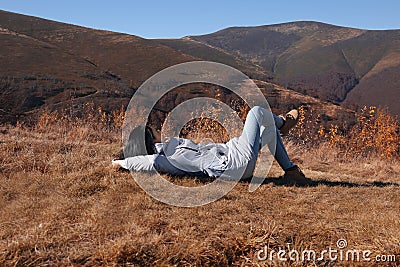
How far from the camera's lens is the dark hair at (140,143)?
13.8ft

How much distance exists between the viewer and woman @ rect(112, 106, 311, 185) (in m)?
4.08

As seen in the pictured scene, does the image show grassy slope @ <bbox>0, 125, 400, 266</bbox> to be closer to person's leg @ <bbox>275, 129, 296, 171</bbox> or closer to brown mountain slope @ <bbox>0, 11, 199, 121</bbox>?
person's leg @ <bbox>275, 129, 296, 171</bbox>

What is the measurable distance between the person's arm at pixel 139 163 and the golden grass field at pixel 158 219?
12cm

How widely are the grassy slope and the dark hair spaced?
311mm

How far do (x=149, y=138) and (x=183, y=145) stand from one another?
0.42 metres

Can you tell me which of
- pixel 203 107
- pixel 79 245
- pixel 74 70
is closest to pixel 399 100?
pixel 74 70

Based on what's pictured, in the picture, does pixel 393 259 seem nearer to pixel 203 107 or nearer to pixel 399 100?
pixel 203 107

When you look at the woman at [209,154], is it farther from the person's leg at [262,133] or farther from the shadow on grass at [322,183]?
the shadow on grass at [322,183]

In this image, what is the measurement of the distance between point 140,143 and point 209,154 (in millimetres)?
841

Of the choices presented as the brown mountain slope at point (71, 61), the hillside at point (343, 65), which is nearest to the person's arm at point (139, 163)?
the brown mountain slope at point (71, 61)

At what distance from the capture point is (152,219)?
2.86 metres

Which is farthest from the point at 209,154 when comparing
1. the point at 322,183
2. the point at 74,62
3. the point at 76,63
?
the point at 74,62

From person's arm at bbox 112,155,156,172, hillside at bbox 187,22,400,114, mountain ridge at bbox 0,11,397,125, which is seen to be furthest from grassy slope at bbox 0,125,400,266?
hillside at bbox 187,22,400,114

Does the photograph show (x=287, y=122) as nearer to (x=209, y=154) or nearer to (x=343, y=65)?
(x=209, y=154)
